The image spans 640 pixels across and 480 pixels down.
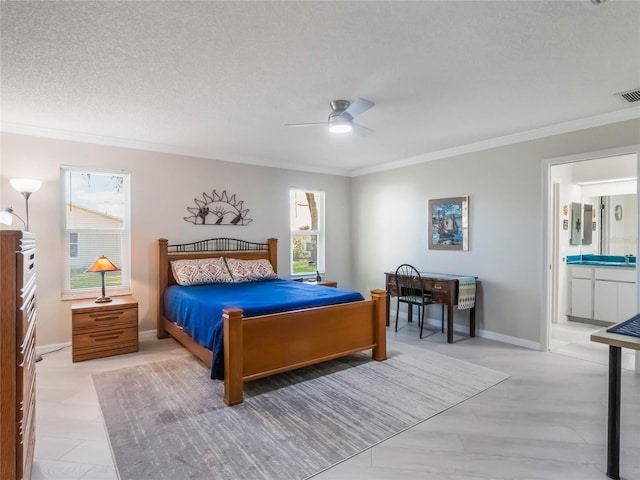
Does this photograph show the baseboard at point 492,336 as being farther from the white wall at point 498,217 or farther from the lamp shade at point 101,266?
the lamp shade at point 101,266

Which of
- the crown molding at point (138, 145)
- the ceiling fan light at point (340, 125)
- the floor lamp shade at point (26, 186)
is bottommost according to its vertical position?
the floor lamp shade at point (26, 186)

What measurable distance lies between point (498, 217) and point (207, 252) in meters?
3.82

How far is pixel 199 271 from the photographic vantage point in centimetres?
444

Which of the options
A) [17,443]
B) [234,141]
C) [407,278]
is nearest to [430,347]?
Answer: [407,278]

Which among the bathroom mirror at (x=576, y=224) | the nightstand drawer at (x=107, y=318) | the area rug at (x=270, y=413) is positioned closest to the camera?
the area rug at (x=270, y=413)

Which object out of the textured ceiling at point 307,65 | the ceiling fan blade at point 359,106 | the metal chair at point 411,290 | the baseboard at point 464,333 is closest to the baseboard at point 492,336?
the baseboard at point 464,333

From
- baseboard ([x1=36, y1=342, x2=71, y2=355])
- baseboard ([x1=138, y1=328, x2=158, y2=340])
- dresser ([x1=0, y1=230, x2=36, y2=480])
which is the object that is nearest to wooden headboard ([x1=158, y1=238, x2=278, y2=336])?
baseboard ([x1=138, y1=328, x2=158, y2=340])

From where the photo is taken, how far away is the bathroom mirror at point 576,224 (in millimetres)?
5332

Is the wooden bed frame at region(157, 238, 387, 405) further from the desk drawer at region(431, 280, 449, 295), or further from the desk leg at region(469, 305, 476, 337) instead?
the desk leg at region(469, 305, 476, 337)

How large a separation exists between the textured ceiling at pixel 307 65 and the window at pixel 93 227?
22.7 inches

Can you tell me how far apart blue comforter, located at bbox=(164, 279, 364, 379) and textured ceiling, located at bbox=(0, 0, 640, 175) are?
176 centimetres

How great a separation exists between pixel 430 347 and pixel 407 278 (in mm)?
1007

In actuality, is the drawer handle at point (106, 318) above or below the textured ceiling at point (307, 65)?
below

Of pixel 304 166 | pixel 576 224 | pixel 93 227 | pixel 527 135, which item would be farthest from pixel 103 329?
pixel 576 224
